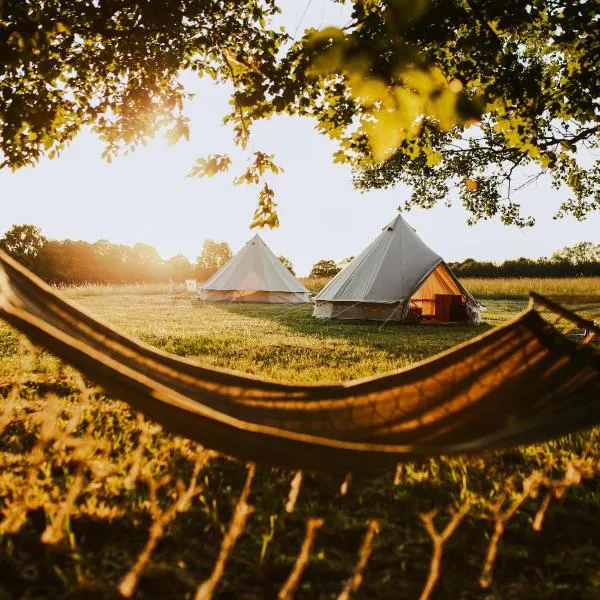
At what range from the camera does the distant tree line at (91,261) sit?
51.3 meters

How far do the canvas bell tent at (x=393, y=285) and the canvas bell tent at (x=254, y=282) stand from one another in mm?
6141

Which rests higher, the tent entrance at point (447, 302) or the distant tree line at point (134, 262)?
the distant tree line at point (134, 262)

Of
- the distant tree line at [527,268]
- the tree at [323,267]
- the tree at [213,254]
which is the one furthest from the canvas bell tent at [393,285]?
the tree at [213,254]

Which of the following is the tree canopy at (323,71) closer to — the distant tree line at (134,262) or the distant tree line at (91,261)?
the distant tree line at (134,262)

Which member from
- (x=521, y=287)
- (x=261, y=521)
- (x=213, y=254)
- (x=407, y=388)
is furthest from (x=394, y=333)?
(x=213, y=254)

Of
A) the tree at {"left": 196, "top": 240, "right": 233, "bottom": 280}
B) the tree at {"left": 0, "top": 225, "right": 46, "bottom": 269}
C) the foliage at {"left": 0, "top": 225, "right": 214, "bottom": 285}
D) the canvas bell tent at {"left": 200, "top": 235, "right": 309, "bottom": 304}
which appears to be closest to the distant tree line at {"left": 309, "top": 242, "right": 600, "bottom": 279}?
the canvas bell tent at {"left": 200, "top": 235, "right": 309, "bottom": 304}

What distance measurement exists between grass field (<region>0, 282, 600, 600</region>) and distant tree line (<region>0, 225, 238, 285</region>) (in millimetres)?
50208

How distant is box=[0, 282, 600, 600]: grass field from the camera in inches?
56.7

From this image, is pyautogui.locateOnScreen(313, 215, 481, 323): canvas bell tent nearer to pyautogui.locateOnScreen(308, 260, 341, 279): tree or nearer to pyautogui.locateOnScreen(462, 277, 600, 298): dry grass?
pyautogui.locateOnScreen(462, 277, 600, 298): dry grass

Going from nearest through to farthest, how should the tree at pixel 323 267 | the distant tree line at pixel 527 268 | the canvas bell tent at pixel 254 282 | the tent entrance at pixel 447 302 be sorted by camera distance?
the tent entrance at pixel 447 302
the canvas bell tent at pixel 254 282
the distant tree line at pixel 527 268
the tree at pixel 323 267

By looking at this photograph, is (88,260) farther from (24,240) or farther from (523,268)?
(523,268)

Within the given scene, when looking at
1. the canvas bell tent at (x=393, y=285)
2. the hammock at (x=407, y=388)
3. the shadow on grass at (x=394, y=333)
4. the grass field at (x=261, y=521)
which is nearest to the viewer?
the grass field at (x=261, y=521)

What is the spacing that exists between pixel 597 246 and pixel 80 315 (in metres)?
73.8

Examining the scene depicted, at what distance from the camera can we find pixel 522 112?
4.53m
